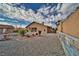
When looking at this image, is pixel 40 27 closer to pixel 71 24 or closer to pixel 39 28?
pixel 39 28

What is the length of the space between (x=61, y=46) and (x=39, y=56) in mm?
246

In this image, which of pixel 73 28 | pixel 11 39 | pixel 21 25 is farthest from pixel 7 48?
pixel 73 28

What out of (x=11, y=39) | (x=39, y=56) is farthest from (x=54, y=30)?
(x=11, y=39)

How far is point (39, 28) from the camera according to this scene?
79.7 inches

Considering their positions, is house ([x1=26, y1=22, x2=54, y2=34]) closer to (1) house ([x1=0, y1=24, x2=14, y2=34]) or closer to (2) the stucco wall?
(2) the stucco wall

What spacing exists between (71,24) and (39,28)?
333mm

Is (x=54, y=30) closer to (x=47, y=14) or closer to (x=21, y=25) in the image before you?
(x=47, y=14)

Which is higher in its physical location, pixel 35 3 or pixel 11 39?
pixel 35 3

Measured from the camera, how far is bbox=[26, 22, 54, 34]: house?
1999 mm

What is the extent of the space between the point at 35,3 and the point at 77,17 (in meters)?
0.44

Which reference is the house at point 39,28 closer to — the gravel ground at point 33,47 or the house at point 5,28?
the gravel ground at point 33,47

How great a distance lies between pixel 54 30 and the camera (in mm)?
2002

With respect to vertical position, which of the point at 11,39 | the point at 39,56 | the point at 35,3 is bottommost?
the point at 39,56

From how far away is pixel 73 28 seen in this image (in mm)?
1930
